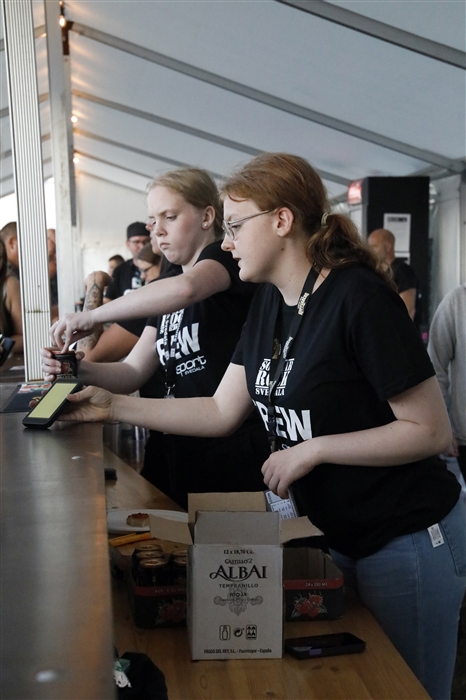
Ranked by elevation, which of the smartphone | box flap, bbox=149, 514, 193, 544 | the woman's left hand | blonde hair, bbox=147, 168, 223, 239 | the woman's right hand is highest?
blonde hair, bbox=147, 168, 223, 239

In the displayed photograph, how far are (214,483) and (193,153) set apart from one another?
8.96 metres

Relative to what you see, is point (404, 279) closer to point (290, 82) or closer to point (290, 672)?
point (290, 82)

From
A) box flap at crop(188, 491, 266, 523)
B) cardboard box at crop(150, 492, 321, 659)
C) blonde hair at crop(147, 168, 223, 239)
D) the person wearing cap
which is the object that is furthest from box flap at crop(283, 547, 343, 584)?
the person wearing cap

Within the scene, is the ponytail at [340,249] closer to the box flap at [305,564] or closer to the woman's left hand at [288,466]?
the woman's left hand at [288,466]

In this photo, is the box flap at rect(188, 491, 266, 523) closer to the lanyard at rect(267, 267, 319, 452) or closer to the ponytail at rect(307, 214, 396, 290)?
the lanyard at rect(267, 267, 319, 452)

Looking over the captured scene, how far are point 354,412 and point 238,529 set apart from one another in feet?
1.19

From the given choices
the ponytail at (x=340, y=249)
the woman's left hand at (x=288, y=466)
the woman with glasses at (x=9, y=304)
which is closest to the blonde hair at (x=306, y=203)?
the ponytail at (x=340, y=249)

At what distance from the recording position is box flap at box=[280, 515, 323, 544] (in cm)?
118

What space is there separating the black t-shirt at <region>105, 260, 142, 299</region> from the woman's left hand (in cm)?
396

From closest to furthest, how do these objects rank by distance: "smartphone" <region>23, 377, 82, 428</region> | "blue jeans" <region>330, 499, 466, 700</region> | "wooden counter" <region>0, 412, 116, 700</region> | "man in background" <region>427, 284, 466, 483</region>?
"wooden counter" <region>0, 412, 116, 700</region>, "blue jeans" <region>330, 499, 466, 700</region>, "smartphone" <region>23, 377, 82, 428</region>, "man in background" <region>427, 284, 466, 483</region>

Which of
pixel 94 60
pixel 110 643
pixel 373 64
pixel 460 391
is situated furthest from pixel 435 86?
pixel 110 643

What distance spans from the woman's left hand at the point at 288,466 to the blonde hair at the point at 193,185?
872 mm

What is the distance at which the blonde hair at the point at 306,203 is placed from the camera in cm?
145

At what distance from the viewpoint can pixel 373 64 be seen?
5500mm
